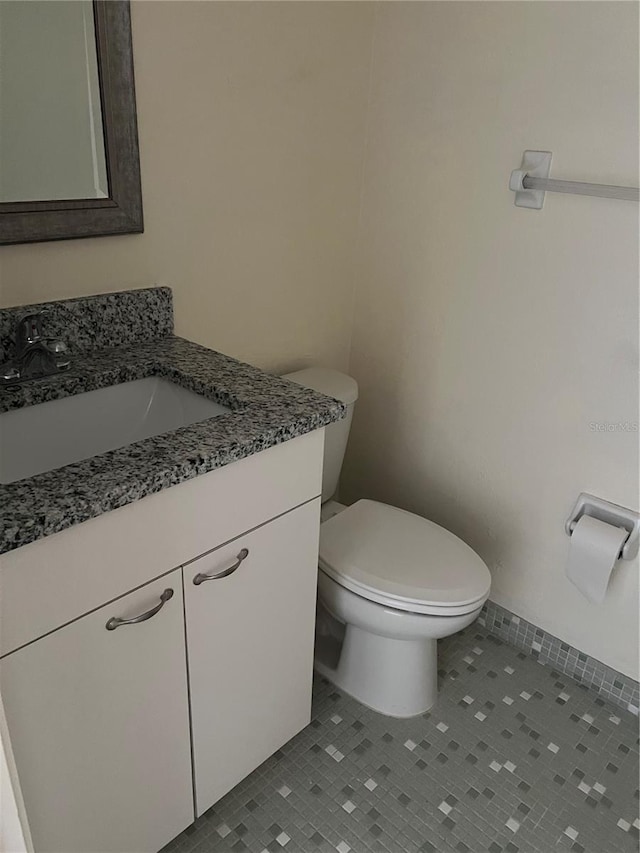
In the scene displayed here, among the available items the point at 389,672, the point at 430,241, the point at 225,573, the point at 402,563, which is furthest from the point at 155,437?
the point at 430,241

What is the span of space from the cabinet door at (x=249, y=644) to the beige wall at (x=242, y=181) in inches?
25.0

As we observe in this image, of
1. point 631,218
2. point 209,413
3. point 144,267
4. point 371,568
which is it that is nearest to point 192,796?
point 371,568

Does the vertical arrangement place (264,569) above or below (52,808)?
above

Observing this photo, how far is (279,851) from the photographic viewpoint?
1.41m

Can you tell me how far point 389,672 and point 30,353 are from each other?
1122 millimetres

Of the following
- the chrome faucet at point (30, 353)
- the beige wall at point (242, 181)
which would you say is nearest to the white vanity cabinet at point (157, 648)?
the chrome faucet at point (30, 353)

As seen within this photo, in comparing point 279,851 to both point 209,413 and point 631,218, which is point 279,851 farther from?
point 631,218

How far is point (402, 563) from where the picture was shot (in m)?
1.61

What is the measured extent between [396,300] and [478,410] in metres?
0.39

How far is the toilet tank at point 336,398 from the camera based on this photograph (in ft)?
5.89

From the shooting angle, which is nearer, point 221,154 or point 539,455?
point 221,154

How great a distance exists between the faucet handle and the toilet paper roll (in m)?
1.29

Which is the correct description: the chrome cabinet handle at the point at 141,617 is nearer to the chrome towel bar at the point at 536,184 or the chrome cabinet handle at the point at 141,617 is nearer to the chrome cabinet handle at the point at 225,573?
the chrome cabinet handle at the point at 225,573

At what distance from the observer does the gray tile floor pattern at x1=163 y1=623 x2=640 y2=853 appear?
1.45 m
